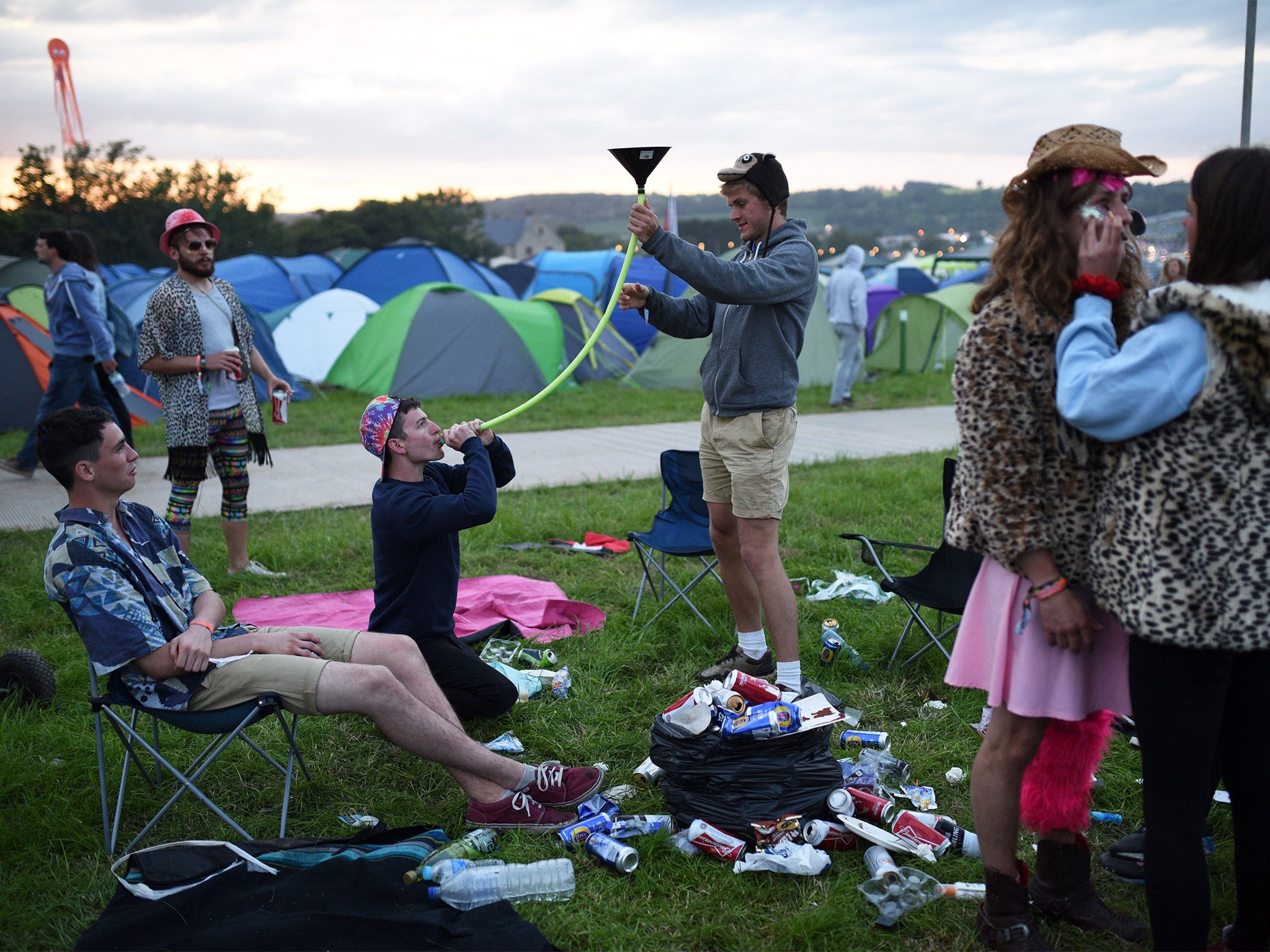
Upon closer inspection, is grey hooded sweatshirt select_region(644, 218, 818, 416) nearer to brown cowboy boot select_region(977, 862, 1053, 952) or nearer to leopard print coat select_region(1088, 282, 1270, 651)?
leopard print coat select_region(1088, 282, 1270, 651)

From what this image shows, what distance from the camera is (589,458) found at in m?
8.77

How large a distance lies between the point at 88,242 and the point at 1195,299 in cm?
763

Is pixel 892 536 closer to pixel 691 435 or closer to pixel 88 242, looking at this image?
pixel 691 435

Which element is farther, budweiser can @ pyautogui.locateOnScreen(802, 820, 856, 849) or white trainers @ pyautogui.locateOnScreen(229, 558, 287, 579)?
white trainers @ pyautogui.locateOnScreen(229, 558, 287, 579)

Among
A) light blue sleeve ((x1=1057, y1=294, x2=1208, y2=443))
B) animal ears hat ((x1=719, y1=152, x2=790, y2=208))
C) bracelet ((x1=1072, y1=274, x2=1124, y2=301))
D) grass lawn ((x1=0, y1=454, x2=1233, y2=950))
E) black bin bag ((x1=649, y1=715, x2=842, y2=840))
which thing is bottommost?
grass lawn ((x1=0, y1=454, x2=1233, y2=950))

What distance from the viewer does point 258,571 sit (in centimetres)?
548

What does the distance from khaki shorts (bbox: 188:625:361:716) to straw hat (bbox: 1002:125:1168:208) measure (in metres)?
2.23

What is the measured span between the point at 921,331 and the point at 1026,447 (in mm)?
14353

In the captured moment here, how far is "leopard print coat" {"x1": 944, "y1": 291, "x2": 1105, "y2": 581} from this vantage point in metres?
1.98

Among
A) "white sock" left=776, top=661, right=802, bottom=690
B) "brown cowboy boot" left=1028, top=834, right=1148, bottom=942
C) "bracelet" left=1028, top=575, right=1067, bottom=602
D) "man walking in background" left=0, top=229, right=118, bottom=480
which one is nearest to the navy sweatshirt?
"white sock" left=776, top=661, right=802, bottom=690

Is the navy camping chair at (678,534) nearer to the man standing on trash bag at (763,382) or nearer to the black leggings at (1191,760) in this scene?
the man standing on trash bag at (763,382)

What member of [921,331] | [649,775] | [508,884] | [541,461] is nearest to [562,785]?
[649,775]

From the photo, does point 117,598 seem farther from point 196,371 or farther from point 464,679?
point 196,371

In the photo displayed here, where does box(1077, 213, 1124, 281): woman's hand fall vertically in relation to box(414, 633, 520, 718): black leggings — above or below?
above
